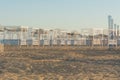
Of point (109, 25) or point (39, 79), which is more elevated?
point (109, 25)

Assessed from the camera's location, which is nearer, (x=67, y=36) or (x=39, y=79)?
(x=39, y=79)

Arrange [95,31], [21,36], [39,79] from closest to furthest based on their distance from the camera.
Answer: [39,79], [21,36], [95,31]

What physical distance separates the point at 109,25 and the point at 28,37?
15936 mm

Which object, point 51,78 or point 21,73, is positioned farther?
point 21,73

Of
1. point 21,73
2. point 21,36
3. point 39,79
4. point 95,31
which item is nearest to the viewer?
point 39,79

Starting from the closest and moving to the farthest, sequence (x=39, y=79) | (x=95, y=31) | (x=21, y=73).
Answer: (x=39, y=79) → (x=21, y=73) → (x=95, y=31)

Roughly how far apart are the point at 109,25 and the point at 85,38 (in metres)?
5.25

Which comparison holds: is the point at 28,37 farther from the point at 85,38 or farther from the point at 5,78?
the point at 5,78

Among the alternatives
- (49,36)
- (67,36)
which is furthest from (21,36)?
(67,36)

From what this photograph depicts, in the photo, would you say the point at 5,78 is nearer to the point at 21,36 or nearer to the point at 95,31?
the point at 21,36

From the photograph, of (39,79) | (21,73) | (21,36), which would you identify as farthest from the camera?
(21,36)

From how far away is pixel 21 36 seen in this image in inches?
2315

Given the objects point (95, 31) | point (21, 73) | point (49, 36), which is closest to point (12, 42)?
point (49, 36)

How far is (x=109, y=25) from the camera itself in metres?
64.4
